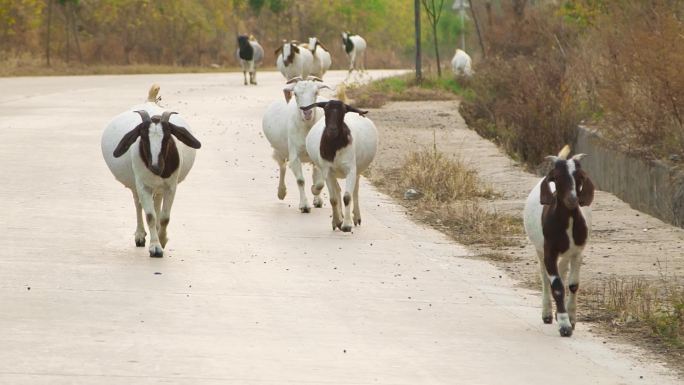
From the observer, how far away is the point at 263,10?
256 feet

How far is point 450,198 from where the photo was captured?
719 inches

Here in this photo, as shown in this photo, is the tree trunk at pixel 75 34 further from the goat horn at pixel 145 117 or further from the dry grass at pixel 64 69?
the goat horn at pixel 145 117

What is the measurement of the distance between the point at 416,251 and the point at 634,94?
7857 mm

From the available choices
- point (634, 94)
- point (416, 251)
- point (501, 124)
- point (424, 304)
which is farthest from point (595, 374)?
point (501, 124)

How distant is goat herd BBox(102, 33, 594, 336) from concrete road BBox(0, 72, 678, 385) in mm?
320

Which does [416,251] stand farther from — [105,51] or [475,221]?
[105,51]

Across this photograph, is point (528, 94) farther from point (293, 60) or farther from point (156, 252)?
point (293, 60)

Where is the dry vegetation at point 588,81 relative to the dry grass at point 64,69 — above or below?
above

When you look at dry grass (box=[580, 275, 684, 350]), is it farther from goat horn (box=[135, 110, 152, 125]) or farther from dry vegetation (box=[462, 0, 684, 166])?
dry vegetation (box=[462, 0, 684, 166])

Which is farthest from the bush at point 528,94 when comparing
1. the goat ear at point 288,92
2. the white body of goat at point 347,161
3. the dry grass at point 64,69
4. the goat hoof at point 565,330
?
the dry grass at point 64,69

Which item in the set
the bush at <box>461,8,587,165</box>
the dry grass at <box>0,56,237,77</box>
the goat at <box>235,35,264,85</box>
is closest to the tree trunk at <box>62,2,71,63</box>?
the dry grass at <box>0,56,237,77</box>

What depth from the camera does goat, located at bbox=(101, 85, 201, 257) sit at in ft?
44.0

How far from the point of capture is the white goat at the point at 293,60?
40438mm

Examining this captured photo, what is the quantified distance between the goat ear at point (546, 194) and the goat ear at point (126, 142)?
441 centimetres
